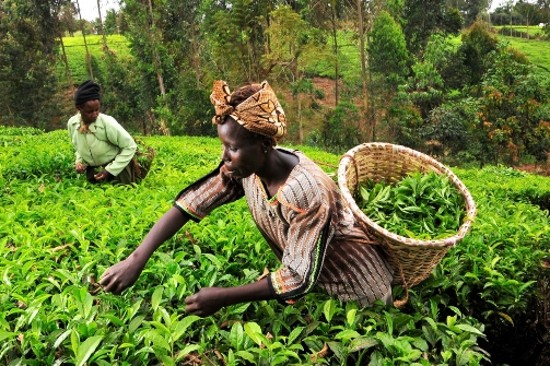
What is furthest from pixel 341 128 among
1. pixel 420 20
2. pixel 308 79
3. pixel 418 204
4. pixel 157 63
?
pixel 418 204

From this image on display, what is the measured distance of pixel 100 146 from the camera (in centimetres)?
403

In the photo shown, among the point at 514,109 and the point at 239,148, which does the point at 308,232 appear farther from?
the point at 514,109

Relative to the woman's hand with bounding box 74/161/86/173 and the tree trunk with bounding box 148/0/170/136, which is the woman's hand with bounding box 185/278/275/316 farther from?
the tree trunk with bounding box 148/0/170/136

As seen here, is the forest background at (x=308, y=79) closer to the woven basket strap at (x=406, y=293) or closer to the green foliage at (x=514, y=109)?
the green foliage at (x=514, y=109)

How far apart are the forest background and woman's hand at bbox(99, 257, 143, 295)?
14829 millimetres

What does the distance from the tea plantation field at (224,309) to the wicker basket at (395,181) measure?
157mm

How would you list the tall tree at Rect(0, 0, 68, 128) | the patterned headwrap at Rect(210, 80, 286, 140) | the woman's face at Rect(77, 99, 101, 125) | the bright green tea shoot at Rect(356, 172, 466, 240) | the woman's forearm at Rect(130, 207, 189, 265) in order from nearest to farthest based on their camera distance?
the patterned headwrap at Rect(210, 80, 286, 140), the woman's forearm at Rect(130, 207, 189, 265), the bright green tea shoot at Rect(356, 172, 466, 240), the woman's face at Rect(77, 99, 101, 125), the tall tree at Rect(0, 0, 68, 128)

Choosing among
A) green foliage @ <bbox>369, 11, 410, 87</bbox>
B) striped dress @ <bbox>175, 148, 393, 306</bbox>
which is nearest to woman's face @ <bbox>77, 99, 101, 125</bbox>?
striped dress @ <bbox>175, 148, 393, 306</bbox>

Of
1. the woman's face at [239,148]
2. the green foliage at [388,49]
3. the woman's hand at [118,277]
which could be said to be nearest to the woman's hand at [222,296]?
the woman's hand at [118,277]

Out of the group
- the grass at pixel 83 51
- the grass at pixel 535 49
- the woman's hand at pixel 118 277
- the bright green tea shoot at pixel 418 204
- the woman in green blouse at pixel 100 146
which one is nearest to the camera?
the woman's hand at pixel 118 277

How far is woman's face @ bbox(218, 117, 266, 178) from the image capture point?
1616 millimetres

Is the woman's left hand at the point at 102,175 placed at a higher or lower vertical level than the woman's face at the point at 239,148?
lower

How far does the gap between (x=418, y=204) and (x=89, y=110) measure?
280cm

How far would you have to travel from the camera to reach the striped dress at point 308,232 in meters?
1.62
